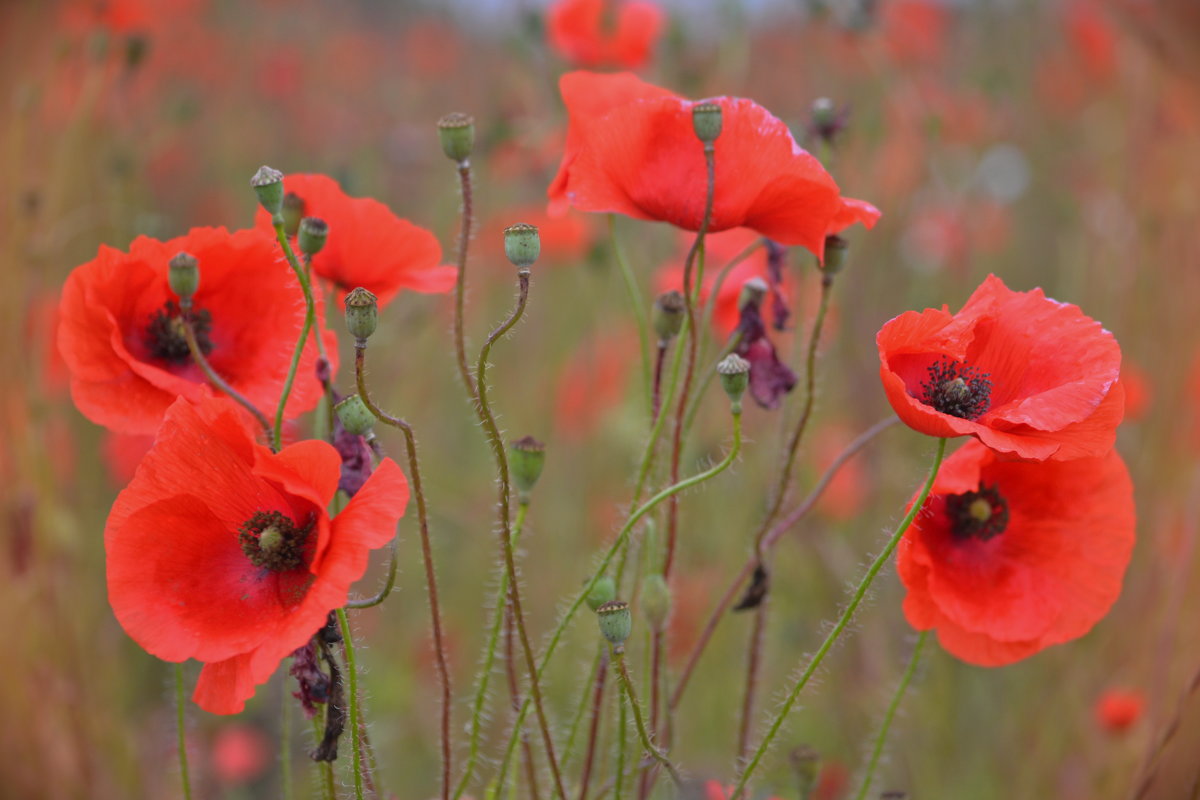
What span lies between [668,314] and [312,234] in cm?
34

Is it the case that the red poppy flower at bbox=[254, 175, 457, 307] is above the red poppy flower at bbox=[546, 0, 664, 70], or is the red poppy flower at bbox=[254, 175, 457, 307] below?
below

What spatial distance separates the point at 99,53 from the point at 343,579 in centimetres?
146

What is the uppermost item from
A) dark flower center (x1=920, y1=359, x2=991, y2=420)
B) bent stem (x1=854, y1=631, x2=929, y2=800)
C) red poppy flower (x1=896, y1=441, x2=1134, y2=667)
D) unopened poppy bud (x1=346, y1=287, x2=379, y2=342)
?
dark flower center (x1=920, y1=359, x2=991, y2=420)

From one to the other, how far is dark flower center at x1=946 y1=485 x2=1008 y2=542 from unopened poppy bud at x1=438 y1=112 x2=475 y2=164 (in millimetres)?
606

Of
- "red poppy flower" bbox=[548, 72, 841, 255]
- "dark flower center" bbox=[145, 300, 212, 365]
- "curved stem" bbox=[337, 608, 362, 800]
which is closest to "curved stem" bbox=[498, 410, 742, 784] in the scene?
"curved stem" bbox=[337, 608, 362, 800]

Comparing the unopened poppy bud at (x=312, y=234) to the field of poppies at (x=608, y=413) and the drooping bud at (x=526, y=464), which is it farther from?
the drooping bud at (x=526, y=464)

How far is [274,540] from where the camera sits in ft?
2.78

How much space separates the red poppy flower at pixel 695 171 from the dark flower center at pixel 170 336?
0.41 m

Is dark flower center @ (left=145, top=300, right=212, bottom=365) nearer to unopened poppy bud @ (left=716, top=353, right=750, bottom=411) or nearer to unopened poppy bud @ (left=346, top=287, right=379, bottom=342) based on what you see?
unopened poppy bud @ (left=346, top=287, right=379, bottom=342)

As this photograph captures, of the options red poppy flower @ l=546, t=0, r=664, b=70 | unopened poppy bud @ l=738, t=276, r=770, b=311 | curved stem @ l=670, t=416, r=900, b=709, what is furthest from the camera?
red poppy flower @ l=546, t=0, r=664, b=70

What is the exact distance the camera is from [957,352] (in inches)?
32.4

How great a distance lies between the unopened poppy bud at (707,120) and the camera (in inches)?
33.6

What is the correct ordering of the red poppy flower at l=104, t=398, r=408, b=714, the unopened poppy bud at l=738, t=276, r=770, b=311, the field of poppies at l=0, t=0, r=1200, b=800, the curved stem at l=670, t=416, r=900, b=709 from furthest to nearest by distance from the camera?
the unopened poppy bud at l=738, t=276, r=770, b=311, the curved stem at l=670, t=416, r=900, b=709, the field of poppies at l=0, t=0, r=1200, b=800, the red poppy flower at l=104, t=398, r=408, b=714

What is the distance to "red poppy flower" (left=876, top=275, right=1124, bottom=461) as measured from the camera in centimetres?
77
